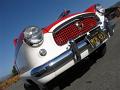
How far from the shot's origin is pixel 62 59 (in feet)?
15.2

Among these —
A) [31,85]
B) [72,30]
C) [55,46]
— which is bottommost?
[31,85]

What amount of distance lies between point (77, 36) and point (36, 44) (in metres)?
0.98

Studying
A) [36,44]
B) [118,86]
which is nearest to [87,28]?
[36,44]

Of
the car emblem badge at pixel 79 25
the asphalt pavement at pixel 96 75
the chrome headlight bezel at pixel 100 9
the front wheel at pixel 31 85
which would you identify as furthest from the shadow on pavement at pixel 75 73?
the chrome headlight bezel at pixel 100 9

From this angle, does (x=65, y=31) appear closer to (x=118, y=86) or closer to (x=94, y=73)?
(x=94, y=73)

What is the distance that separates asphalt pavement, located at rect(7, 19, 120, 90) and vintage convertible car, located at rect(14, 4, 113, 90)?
1.82 feet

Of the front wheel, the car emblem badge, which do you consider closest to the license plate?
the car emblem badge

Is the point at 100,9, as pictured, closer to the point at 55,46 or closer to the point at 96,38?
the point at 96,38

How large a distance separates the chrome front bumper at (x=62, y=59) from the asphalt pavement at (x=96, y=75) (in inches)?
22.4

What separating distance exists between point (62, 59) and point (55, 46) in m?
0.33

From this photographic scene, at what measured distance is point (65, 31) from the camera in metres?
5.15

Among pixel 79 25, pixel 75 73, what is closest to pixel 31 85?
pixel 75 73

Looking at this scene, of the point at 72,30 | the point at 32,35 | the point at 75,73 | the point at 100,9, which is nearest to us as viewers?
the point at 32,35

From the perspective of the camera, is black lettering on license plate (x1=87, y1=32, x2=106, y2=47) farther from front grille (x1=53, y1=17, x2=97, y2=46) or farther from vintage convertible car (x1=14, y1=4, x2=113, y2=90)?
front grille (x1=53, y1=17, x2=97, y2=46)
